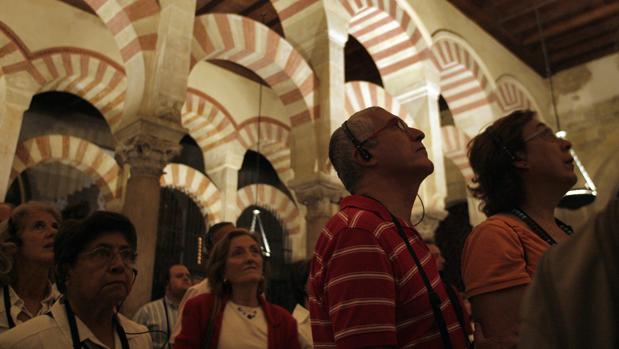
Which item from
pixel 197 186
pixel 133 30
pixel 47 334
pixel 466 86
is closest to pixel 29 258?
pixel 47 334

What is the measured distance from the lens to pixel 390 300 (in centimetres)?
98

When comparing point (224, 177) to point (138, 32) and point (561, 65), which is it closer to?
point (138, 32)

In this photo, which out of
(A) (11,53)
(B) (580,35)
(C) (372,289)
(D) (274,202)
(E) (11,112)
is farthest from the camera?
(D) (274,202)

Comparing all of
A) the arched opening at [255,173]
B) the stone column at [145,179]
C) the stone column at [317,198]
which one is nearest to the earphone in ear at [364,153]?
the stone column at [145,179]

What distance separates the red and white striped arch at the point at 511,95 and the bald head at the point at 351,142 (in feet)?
21.7

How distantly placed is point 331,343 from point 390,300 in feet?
0.67

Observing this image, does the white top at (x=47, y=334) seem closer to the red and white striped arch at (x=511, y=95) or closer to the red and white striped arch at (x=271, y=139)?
the red and white striped arch at (x=271, y=139)

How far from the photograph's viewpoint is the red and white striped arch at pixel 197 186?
8.38 metres

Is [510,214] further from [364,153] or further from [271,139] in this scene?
[271,139]

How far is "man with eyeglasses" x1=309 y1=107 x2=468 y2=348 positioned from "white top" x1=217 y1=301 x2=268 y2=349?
72 cm

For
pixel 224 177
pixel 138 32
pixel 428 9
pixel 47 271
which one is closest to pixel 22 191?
pixel 224 177

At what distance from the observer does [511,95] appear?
7762mm

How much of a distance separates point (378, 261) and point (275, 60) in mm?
4540

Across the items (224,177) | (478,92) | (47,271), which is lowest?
(47,271)
